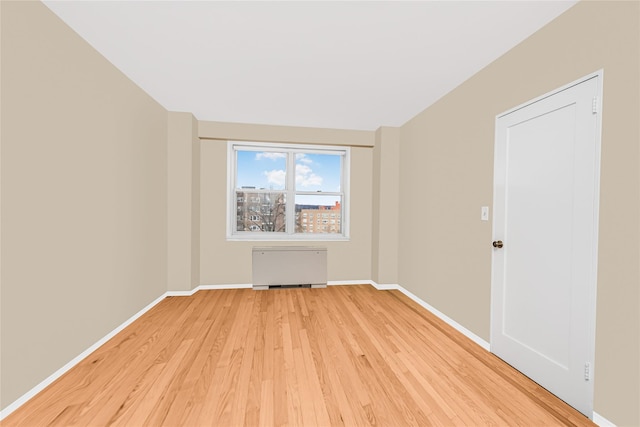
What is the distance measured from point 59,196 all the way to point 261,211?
8.95ft

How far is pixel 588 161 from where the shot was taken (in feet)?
5.06

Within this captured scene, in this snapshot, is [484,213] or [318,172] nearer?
[484,213]

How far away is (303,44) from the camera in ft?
6.79

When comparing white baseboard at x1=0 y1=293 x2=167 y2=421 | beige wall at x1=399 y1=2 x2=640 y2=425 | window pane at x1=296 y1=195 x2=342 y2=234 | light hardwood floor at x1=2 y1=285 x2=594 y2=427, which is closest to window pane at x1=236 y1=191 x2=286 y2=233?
window pane at x1=296 y1=195 x2=342 y2=234

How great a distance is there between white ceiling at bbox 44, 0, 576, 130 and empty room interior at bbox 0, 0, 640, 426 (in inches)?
0.8

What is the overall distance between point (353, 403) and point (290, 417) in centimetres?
41

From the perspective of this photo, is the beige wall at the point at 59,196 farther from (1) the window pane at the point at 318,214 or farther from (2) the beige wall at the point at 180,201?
(1) the window pane at the point at 318,214

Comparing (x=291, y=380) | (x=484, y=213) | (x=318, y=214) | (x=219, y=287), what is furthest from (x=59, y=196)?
(x=484, y=213)

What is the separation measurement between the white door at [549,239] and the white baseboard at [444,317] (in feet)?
0.60

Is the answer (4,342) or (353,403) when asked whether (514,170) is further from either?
(4,342)

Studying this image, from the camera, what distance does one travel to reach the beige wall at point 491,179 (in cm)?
136

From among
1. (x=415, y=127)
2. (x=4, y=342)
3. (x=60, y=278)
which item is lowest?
(x=4, y=342)

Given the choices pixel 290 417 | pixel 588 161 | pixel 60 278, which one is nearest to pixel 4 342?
pixel 60 278

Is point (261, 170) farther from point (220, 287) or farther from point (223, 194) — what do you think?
point (220, 287)
